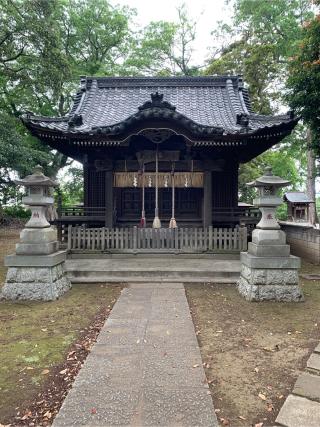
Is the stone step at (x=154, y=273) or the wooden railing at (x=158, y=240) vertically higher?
the wooden railing at (x=158, y=240)

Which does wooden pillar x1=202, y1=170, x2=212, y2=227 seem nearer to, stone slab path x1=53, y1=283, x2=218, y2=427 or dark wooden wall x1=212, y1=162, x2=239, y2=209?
dark wooden wall x1=212, y1=162, x2=239, y2=209

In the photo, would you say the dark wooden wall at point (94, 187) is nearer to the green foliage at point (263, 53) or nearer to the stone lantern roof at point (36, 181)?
the stone lantern roof at point (36, 181)

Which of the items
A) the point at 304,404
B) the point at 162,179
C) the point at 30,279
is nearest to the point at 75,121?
the point at 162,179

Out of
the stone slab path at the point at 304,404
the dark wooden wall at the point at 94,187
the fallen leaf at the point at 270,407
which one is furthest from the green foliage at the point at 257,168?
the fallen leaf at the point at 270,407

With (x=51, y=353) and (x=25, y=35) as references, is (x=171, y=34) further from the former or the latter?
(x=51, y=353)

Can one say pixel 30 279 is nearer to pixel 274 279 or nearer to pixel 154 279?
pixel 154 279

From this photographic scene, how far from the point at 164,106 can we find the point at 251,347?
738 cm

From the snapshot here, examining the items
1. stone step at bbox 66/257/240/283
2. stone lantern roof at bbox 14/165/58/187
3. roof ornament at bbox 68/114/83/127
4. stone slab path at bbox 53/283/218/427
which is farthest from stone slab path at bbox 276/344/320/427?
roof ornament at bbox 68/114/83/127

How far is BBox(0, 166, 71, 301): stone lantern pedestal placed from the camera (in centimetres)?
679

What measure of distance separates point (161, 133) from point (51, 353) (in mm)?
7746

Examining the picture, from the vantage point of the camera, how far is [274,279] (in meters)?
6.72

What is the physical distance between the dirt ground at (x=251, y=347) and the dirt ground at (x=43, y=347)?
165 centimetres

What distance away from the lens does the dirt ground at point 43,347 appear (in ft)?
10.5

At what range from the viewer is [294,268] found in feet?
22.0
